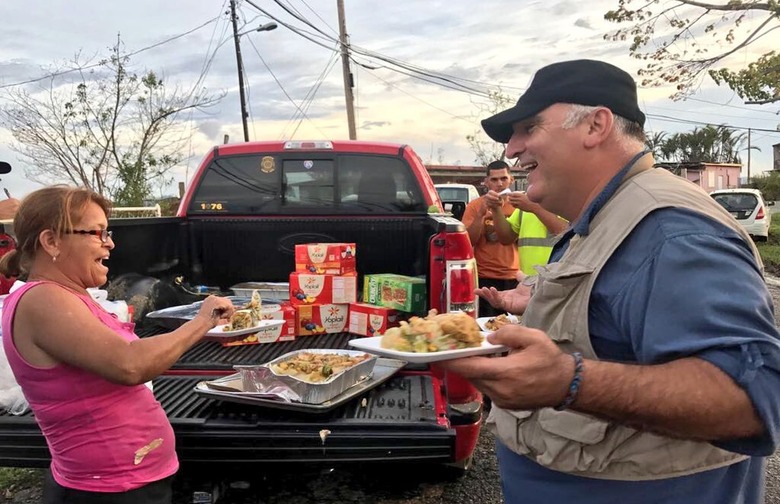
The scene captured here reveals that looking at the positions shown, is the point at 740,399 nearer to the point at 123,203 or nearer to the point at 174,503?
the point at 174,503

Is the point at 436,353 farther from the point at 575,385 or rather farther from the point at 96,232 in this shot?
the point at 96,232

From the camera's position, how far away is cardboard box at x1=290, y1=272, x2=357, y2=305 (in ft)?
12.8

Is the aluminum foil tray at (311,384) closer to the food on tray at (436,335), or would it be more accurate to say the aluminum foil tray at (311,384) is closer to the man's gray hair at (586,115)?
the food on tray at (436,335)

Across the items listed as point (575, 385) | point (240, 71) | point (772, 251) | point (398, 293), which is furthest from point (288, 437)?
point (240, 71)

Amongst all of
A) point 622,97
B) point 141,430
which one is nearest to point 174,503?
point 141,430

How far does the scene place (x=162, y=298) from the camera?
4.12 metres

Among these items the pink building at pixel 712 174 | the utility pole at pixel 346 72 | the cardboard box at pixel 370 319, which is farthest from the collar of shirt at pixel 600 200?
the pink building at pixel 712 174

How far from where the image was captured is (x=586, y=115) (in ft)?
A: 4.57

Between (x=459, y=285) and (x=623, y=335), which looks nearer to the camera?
(x=623, y=335)

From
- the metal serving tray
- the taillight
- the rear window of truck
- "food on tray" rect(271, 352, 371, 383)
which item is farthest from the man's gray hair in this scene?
the rear window of truck

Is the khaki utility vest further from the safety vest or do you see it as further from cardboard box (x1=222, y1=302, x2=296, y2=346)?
the safety vest

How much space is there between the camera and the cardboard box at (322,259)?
393 cm

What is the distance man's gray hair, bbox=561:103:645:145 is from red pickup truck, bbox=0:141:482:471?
1.56 metres

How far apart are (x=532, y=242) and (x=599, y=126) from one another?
11.8 ft
